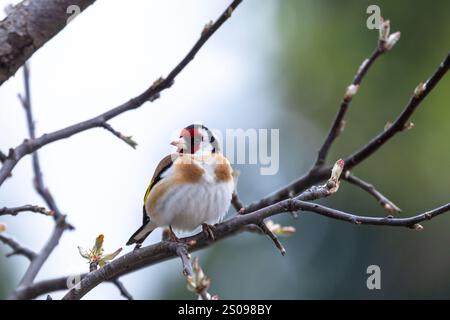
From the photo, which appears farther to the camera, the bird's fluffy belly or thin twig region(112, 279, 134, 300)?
the bird's fluffy belly

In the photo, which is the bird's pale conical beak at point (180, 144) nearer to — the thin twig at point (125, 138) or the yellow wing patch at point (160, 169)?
the yellow wing patch at point (160, 169)

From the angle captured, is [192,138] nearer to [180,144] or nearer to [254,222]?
[180,144]

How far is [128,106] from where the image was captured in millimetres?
2766

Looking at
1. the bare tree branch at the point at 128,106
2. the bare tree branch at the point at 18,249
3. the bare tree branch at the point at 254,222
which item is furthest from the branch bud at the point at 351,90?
the bare tree branch at the point at 18,249

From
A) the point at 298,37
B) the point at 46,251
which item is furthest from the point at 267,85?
the point at 46,251

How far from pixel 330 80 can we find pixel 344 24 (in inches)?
34.8

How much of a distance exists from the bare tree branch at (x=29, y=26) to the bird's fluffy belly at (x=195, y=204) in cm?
139

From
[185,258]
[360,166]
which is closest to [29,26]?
[185,258]

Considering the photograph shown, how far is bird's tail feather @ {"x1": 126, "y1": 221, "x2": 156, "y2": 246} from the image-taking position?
13.0 ft

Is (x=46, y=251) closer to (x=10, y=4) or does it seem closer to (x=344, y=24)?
(x=10, y=4)

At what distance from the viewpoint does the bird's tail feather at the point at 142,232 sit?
396 cm

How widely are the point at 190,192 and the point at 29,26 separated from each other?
1472 mm

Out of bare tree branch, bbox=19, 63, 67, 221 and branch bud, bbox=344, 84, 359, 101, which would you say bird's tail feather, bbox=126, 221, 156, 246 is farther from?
branch bud, bbox=344, 84, 359, 101

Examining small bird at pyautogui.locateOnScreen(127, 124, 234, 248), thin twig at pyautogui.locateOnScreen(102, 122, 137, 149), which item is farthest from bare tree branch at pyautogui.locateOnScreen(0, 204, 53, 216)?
small bird at pyautogui.locateOnScreen(127, 124, 234, 248)
